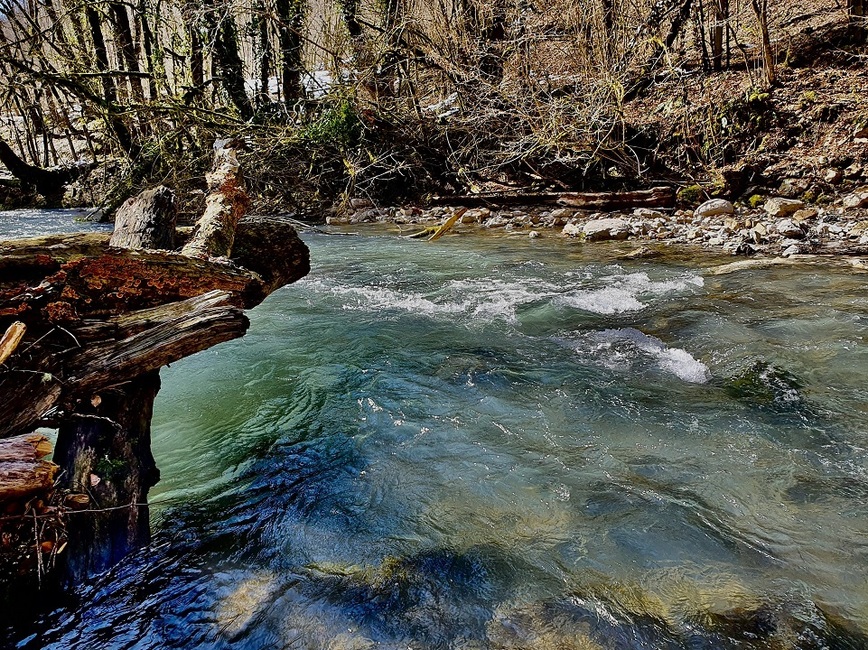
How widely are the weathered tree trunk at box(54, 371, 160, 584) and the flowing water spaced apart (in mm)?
93

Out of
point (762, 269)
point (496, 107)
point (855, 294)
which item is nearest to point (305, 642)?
point (855, 294)

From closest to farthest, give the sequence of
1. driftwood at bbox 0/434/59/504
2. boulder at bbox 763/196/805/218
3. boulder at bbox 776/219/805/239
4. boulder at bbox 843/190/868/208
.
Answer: driftwood at bbox 0/434/59/504
boulder at bbox 776/219/805/239
boulder at bbox 843/190/868/208
boulder at bbox 763/196/805/218

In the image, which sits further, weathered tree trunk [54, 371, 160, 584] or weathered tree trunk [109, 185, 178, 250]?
weathered tree trunk [109, 185, 178, 250]

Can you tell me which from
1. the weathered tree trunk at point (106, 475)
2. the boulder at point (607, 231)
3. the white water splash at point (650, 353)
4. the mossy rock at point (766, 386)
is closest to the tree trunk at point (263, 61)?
the boulder at point (607, 231)

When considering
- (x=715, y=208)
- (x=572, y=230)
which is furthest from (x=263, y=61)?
(x=715, y=208)

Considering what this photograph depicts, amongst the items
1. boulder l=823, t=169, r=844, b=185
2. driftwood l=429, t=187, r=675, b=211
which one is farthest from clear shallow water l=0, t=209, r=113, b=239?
boulder l=823, t=169, r=844, b=185

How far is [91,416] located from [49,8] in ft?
22.9

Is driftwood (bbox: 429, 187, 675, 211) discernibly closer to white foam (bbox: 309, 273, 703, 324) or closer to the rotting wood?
white foam (bbox: 309, 273, 703, 324)

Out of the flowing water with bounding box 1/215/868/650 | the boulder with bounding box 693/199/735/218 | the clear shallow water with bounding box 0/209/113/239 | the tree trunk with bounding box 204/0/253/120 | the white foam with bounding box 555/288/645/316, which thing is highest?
the tree trunk with bounding box 204/0/253/120

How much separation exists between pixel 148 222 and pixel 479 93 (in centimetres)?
793

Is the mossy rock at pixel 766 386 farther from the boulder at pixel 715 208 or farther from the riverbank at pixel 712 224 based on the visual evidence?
the boulder at pixel 715 208

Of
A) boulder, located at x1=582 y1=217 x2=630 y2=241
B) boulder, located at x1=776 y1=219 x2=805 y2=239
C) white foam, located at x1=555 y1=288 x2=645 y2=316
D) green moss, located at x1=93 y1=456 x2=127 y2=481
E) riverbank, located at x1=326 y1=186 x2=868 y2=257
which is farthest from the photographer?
boulder, located at x1=582 y1=217 x2=630 y2=241

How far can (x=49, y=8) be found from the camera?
20.7 ft

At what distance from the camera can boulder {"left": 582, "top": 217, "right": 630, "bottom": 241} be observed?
7469 mm
